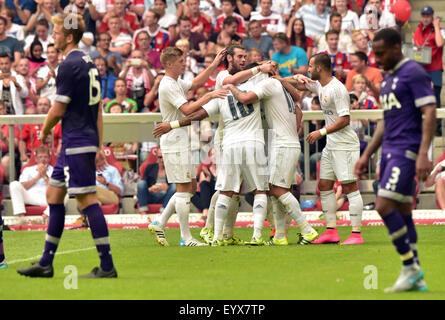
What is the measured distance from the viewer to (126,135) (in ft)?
59.6

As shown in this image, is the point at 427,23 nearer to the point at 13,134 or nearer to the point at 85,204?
the point at 13,134

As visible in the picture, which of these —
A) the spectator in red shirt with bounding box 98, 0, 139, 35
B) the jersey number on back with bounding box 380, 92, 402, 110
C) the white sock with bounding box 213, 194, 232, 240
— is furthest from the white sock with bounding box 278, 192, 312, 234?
the spectator in red shirt with bounding box 98, 0, 139, 35

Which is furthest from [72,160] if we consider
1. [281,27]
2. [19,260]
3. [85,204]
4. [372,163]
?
[281,27]

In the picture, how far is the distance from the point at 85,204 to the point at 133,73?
11298 mm

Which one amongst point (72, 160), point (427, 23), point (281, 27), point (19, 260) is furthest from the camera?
point (281, 27)

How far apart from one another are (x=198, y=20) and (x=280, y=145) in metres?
9.48

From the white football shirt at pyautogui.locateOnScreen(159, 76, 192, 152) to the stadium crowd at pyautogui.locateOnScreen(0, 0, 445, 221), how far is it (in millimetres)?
4119

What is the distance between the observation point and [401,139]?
8.28 m

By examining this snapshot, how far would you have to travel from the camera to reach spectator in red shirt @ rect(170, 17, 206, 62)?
2123 centimetres

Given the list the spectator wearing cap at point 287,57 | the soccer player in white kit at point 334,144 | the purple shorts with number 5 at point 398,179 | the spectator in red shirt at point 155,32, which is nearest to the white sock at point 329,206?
the soccer player in white kit at point 334,144

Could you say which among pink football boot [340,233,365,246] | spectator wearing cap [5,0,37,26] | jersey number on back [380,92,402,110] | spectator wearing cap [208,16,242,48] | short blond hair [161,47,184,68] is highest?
jersey number on back [380,92,402,110]

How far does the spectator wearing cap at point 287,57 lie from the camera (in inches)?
770

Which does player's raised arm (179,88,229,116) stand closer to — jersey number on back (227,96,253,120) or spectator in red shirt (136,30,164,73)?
jersey number on back (227,96,253,120)

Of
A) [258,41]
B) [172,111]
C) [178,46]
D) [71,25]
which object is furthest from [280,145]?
[258,41]
